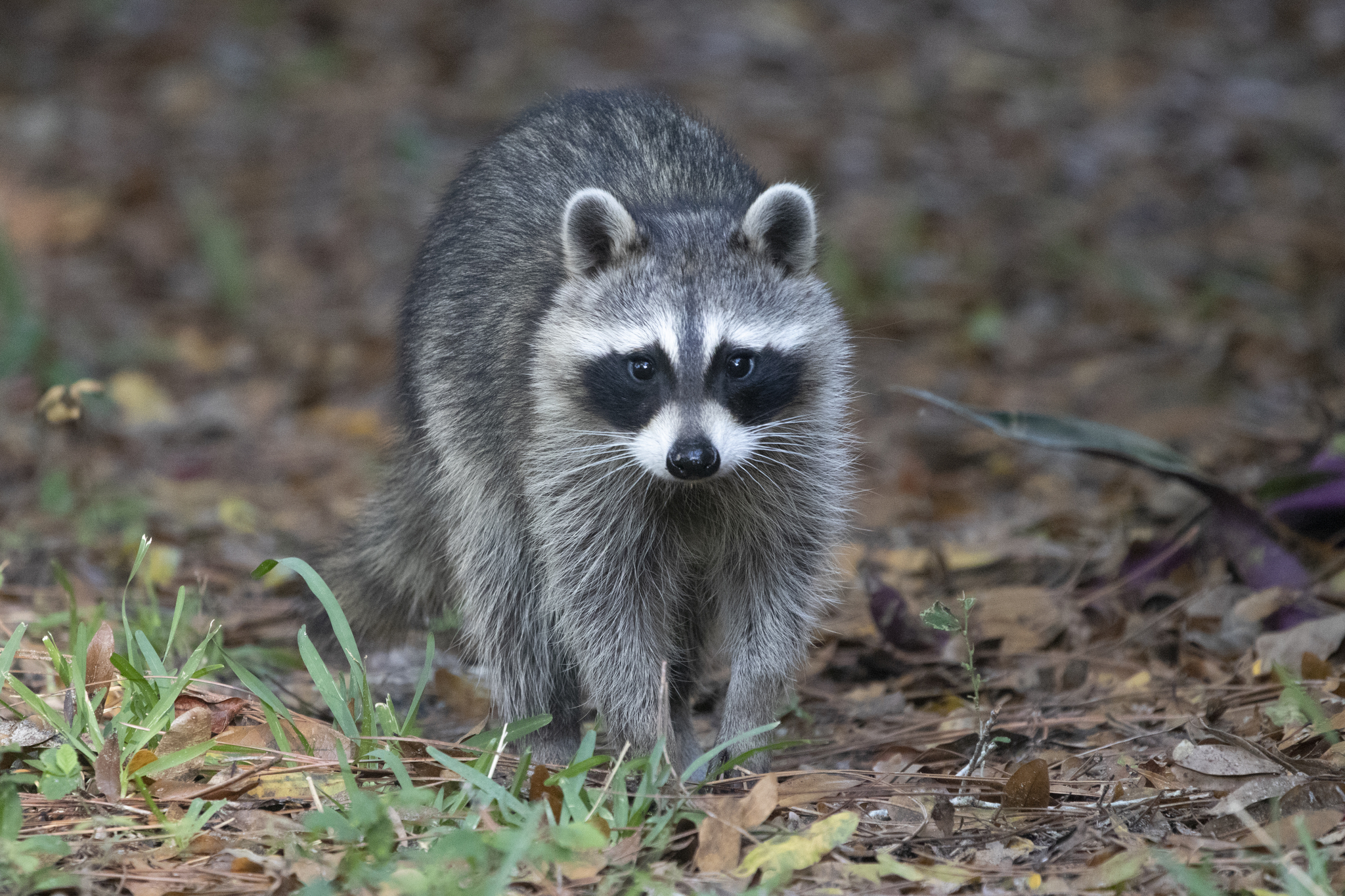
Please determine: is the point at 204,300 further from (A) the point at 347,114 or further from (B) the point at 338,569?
(B) the point at 338,569

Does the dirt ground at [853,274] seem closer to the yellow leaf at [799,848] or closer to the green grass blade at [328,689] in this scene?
the yellow leaf at [799,848]

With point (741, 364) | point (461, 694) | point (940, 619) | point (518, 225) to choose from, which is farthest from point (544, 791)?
point (518, 225)

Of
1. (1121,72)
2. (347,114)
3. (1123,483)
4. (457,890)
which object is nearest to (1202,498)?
(1123,483)

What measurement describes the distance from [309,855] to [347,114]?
8.80 m

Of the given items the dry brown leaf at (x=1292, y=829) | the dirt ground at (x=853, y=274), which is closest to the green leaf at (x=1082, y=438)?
the dirt ground at (x=853, y=274)

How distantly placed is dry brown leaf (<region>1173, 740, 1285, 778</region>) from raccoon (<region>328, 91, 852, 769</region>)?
1.14 meters

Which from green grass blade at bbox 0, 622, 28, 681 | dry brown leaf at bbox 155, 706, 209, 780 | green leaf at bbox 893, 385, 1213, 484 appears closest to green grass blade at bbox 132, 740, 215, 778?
dry brown leaf at bbox 155, 706, 209, 780

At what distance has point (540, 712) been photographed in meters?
4.38

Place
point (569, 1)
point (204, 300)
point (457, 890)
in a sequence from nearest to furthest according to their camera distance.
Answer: point (457, 890)
point (204, 300)
point (569, 1)

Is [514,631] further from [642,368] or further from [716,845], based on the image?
[716,845]

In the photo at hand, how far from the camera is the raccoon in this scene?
3906mm

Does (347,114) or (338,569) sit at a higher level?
(347,114)

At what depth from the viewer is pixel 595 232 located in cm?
402

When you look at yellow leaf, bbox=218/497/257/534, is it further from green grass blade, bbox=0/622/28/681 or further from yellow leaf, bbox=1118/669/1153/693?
yellow leaf, bbox=1118/669/1153/693
